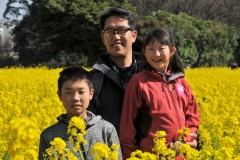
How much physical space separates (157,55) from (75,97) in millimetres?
592

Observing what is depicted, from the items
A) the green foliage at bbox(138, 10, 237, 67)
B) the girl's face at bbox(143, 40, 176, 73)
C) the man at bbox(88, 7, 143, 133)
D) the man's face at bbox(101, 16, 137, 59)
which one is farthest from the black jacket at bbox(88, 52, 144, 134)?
the green foliage at bbox(138, 10, 237, 67)

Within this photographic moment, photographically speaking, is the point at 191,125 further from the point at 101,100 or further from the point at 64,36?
the point at 64,36

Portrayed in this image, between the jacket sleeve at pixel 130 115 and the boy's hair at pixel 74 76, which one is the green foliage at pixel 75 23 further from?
the boy's hair at pixel 74 76

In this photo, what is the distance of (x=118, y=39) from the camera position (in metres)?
3.25

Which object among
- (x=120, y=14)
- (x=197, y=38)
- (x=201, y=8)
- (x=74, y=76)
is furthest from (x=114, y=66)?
(x=201, y=8)

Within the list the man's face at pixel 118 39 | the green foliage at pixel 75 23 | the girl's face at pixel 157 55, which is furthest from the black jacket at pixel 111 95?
the green foliage at pixel 75 23

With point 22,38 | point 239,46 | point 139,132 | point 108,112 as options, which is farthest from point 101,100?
point 22,38

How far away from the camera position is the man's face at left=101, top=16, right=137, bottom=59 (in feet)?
10.7

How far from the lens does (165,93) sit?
312 centimetres

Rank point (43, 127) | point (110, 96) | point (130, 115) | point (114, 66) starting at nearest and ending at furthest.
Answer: point (130, 115)
point (110, 96)
point (114, 66)
point (43, 127)

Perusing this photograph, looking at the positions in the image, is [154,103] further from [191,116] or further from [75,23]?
[75,23]

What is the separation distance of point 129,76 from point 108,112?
290mm

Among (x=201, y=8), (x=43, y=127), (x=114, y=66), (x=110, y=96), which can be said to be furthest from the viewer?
(x=201, y=8)

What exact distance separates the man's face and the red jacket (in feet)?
0.70
